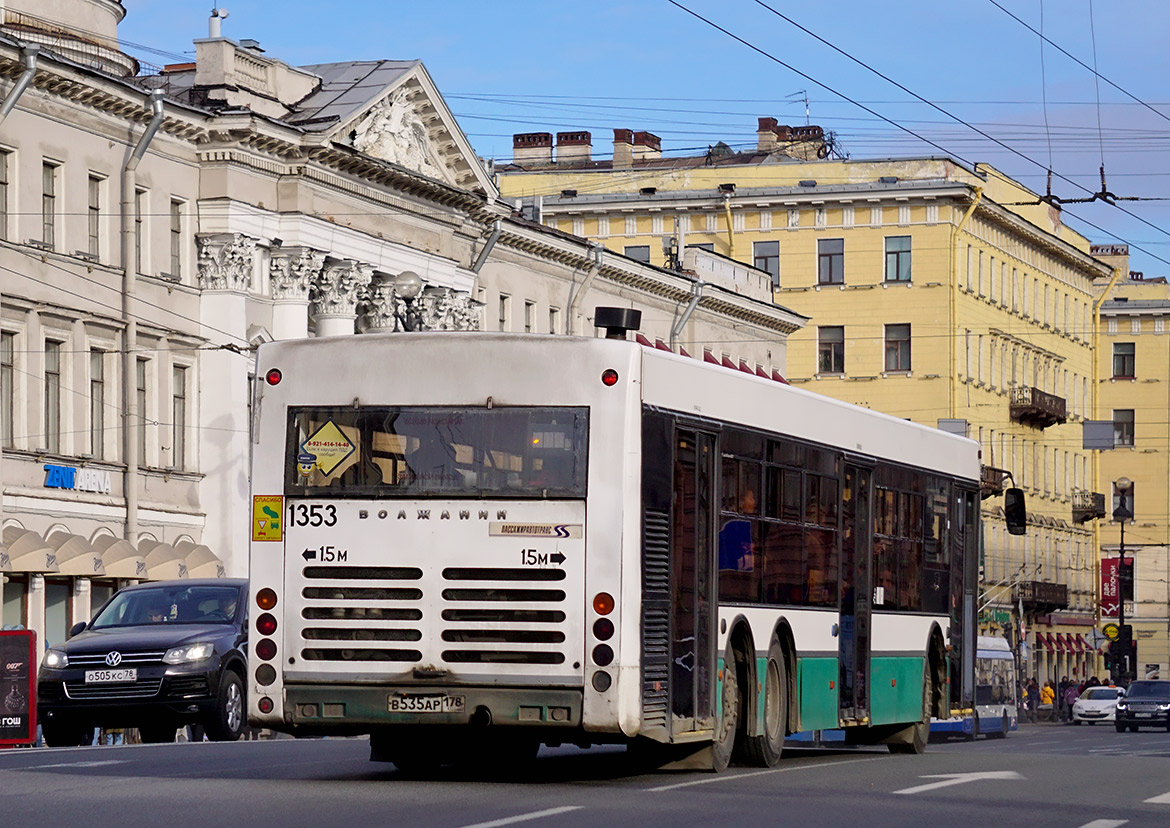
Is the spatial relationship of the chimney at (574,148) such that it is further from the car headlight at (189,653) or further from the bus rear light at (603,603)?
the bus rear light at (603,603)

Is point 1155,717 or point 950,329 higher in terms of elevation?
point 950,329

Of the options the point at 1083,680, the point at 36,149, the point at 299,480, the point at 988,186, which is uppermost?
the point at 988,186

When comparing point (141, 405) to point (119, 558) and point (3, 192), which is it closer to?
point (119, 558)

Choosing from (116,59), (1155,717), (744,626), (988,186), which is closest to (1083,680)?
(988,186)

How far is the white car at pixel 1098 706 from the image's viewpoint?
231ft

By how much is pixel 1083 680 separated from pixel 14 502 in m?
63.8

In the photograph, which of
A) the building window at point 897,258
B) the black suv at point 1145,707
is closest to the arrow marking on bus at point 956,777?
the black suv at point 1145,707

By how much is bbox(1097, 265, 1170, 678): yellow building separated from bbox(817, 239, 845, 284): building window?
92.7 feet

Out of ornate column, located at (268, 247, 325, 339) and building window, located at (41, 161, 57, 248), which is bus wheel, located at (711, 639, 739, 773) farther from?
ornate column, located at (268, 247, 325, 339)

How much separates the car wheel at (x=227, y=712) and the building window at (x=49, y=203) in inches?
742

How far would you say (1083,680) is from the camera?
95125 millimetres

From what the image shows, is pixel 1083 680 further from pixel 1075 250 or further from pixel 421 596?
pixel 421 596

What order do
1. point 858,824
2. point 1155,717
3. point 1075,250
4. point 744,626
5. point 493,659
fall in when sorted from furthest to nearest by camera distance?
1. point 1075,250
2. point 1155,717
3. point 744,626
4. point 493,659
5. point 858,824

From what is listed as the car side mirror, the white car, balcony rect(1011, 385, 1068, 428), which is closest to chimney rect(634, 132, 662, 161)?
balcony rect(1011, 385, 1068, 428)
